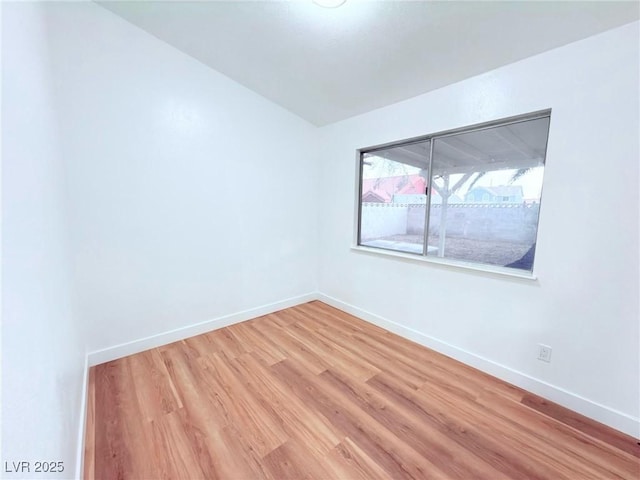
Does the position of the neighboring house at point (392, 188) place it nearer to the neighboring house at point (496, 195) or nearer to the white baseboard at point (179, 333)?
the neighboring house at point (496, 195)

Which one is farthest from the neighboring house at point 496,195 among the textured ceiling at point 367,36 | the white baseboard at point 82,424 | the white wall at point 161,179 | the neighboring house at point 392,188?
the white baseboard at point 82,424

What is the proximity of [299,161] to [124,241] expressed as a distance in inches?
78.4

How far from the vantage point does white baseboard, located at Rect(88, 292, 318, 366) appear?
211 cm

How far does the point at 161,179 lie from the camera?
2246 mm

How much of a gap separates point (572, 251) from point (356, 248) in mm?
1820

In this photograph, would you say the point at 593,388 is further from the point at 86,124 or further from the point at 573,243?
the point at 86,124

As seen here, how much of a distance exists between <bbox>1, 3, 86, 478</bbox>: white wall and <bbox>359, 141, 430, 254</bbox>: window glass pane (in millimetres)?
2552

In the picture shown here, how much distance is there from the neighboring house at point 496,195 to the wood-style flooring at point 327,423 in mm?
1370

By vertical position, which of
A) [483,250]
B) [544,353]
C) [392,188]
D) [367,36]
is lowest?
[544,353]

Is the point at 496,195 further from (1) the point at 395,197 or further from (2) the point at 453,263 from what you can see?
(1) the point at 395,197

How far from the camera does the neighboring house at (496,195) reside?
1.93 m

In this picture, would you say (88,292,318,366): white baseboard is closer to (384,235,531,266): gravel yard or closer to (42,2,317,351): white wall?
(42,2,317,351): white wall

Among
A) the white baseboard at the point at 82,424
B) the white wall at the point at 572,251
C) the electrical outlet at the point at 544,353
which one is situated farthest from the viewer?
the electrical outlet at the point at 544,353

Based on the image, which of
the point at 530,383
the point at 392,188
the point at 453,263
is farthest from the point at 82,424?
the point at 392,188
